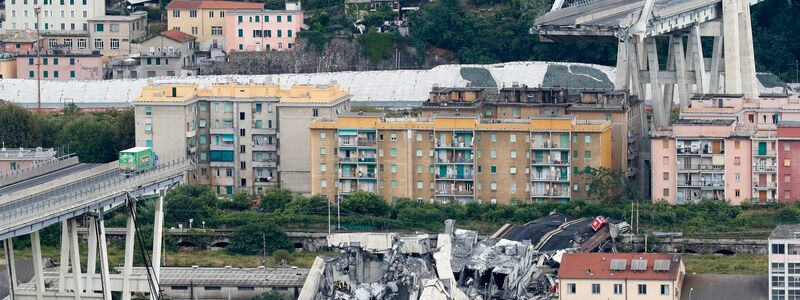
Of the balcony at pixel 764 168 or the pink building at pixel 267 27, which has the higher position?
the pink building at pixel 267 27

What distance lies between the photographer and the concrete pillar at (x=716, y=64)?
93.8 m

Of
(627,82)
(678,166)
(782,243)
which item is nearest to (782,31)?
(627,82)

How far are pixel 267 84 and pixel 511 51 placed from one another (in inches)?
726

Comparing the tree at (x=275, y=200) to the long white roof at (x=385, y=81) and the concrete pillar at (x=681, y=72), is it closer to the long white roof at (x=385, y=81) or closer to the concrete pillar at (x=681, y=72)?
the concrete pillar at (x=681, y=72)

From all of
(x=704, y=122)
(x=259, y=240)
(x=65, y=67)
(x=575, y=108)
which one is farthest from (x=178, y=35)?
(x=704, y=122)

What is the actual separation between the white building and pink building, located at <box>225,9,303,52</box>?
4387cm

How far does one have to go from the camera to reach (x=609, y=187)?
273 feet

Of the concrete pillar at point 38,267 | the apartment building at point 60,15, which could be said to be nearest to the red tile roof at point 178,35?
the apartment building at point 60,15

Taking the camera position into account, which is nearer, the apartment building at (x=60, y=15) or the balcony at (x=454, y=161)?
the balcony at (x=454, y=161)

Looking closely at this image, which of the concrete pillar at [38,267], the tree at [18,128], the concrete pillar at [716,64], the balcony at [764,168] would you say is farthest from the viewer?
the concrete pillar at [716,64]

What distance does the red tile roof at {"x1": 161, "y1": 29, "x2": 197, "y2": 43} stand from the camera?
10831 centimetres

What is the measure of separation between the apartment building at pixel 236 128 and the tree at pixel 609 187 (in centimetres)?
865

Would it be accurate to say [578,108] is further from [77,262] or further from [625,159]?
[77,262]

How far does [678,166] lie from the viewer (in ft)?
272
